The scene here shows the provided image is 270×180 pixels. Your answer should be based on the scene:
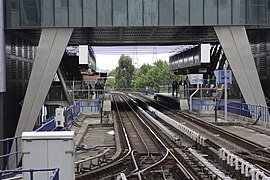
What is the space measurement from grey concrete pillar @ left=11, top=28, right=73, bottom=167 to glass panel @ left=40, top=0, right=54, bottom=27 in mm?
830

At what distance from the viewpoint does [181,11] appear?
2802cm

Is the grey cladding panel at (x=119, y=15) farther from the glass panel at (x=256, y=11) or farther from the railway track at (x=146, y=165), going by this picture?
the railway track at (x=146, y=165)

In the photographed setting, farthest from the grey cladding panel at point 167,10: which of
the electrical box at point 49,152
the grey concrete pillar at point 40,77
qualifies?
the electrical box at point 49,152

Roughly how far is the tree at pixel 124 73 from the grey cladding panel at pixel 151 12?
100695mm

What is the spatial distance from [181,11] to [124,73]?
334 feet

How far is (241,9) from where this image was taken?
1110 inches

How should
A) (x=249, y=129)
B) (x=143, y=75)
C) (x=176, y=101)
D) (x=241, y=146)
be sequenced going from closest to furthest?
1. (x=241, y=146)
2. (x=249, y=129)
3. (x=176, y=101)
4. (x=143, y=75)

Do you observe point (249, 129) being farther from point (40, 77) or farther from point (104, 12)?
point (40, 77)

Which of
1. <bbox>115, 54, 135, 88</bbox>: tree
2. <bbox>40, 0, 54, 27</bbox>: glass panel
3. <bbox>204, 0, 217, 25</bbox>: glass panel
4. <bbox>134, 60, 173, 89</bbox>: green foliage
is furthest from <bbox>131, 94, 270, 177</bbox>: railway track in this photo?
<bbox>115, 54, 135, 88</bbox>: tree

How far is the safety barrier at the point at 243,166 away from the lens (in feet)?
31.1

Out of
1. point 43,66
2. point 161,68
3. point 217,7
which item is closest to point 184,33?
point 217,7

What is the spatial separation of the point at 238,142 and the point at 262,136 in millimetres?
2688

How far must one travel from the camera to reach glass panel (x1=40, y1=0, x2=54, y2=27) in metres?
27.4

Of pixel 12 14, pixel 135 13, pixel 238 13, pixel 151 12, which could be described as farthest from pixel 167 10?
pixel 12 14
